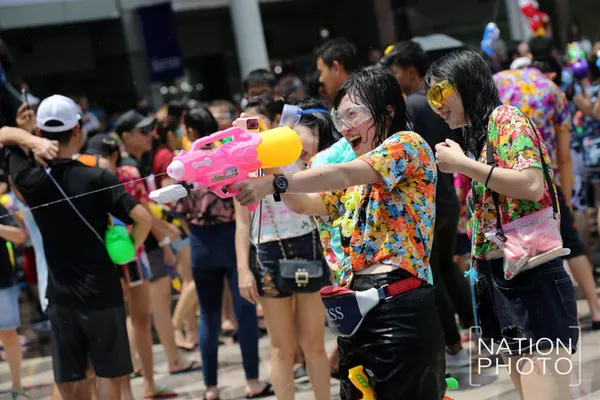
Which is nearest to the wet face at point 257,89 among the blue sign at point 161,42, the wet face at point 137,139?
the wet face at point 137,139

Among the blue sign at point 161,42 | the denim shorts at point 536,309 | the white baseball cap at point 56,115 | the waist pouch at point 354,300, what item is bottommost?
the denim shorts at point 536,309

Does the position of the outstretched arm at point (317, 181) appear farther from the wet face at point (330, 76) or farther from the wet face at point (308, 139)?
the wet face at point (330, 76)

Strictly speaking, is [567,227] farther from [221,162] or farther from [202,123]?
[221,162]

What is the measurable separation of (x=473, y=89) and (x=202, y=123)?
8.89 feet

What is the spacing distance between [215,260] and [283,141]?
287 cm

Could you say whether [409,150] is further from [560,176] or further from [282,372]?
[560,176]

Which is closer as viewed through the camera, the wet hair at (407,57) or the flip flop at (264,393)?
the wet hair at (407,57)

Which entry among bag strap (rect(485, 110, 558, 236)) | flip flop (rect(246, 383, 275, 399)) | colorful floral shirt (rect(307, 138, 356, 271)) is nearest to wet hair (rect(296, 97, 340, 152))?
colorful floral shirt (rect(307, 138, 356, 271))

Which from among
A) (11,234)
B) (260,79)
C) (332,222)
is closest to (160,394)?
(11,234)

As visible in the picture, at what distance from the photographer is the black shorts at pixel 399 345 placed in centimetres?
328

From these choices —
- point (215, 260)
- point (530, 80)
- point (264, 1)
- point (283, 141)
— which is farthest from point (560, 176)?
point (264, 1)

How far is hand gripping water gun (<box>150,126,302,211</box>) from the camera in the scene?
2.86 m

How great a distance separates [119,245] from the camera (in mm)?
4848

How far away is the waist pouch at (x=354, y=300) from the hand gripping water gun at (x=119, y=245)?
70.6 inches
